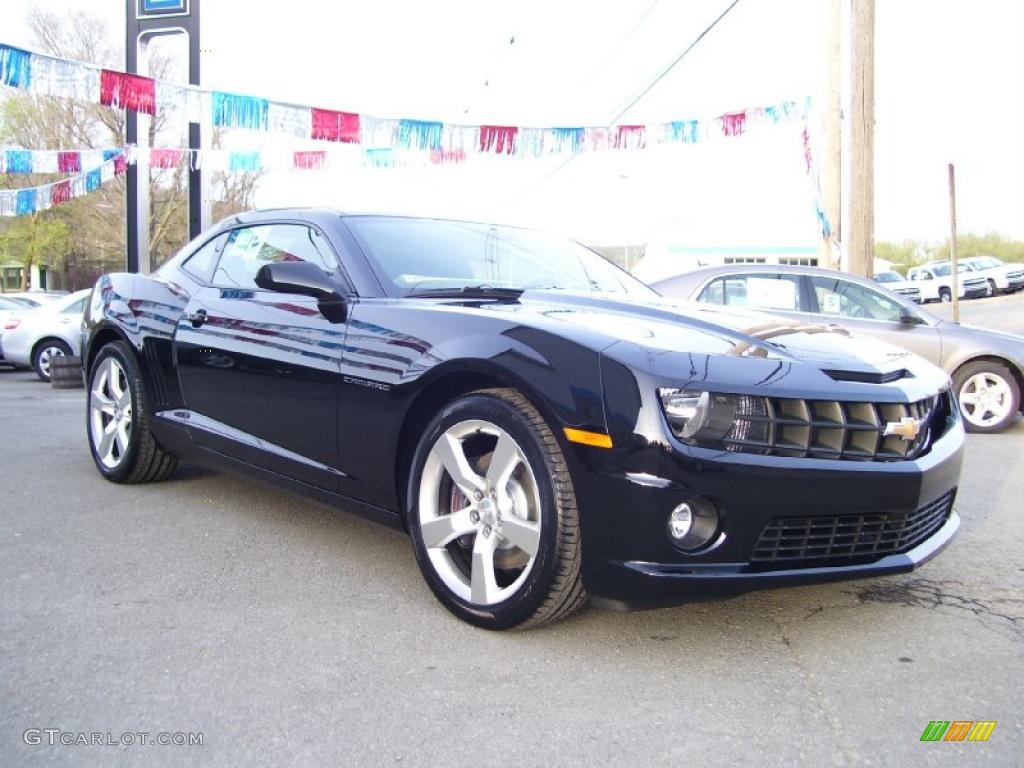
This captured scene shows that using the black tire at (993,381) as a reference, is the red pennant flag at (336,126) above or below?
above

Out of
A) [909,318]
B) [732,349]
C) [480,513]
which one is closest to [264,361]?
[480,513]

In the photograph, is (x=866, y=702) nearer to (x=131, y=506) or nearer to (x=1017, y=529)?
(x=1017, y=529)

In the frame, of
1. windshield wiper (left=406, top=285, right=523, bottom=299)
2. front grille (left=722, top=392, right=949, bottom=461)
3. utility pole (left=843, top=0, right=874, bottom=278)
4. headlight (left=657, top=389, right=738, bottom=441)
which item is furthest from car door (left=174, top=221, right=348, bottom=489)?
utility pole (left=843, top=0, right=874, bottom=278)

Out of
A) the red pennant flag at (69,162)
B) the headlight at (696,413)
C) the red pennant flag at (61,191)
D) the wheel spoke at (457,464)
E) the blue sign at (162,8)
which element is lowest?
the wheel spoke at (457,464)

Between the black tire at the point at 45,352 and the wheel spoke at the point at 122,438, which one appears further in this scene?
the black tire at the point at 45,352

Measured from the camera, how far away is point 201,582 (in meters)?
3.42

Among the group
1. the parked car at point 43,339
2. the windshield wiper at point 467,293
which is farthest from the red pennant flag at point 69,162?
the windshield wiper at point 467,293

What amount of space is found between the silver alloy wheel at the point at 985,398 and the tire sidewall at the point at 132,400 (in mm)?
6614

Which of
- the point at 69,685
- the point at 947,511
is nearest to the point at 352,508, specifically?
the point at 69,685

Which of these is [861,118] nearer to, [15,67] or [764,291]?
[764,291]

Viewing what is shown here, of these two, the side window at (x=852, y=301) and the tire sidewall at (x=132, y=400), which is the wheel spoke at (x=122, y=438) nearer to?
the tire sidewall at (x=132, y=400)

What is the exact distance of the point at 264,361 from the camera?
379 centimetres

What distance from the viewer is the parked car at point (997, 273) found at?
109 feet

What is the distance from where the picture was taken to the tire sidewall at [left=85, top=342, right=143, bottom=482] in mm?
4754
